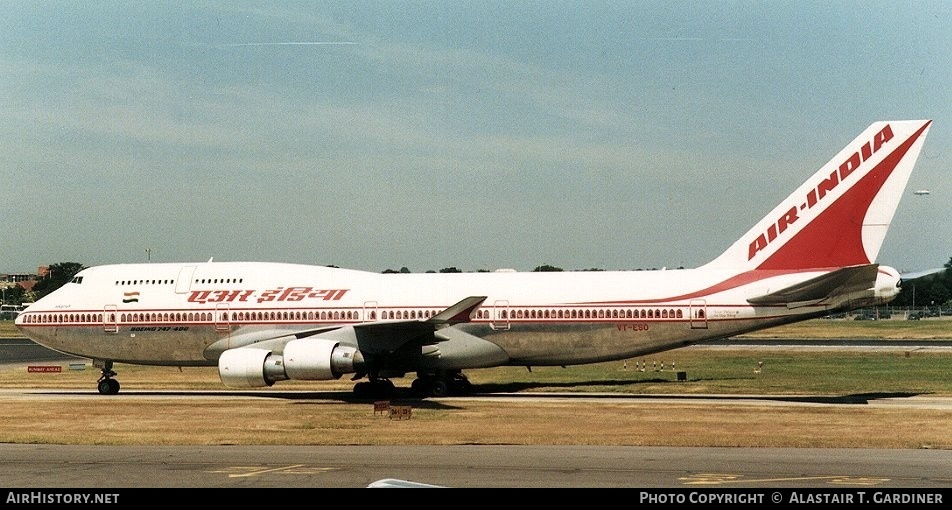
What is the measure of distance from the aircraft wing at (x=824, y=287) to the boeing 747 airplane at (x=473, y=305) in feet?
0.16

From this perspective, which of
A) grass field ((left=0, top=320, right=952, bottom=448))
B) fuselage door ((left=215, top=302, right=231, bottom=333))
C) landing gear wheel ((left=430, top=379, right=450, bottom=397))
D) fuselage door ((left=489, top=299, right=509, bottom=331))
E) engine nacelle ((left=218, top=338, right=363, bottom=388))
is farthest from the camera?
fuselage door ((left=215, top=302, right=231, bottom=333))

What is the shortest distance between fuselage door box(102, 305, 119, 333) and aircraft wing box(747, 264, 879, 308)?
859 inches

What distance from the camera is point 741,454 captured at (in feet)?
68.7

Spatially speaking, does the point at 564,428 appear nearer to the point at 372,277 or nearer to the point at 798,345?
the point at 372,277

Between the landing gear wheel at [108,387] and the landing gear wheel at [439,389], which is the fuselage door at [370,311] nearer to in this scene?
the landing gear wheel at [439,389]

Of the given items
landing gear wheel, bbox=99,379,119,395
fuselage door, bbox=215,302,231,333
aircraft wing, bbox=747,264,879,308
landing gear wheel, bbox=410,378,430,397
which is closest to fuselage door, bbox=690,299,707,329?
aircraft wing, bbox=747,264,879,308

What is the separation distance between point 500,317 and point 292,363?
6.99m

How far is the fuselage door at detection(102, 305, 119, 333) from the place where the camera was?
121 ft

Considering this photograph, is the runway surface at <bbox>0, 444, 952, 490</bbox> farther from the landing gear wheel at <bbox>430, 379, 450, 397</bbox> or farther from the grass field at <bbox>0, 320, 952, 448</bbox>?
the landing gear wheel at <bbox>430, 379, 450, 397</bbox>

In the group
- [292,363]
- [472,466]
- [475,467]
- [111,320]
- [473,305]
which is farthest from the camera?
[111,320]

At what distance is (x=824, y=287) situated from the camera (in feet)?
101

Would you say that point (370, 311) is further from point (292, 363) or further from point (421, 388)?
point (292, 363)

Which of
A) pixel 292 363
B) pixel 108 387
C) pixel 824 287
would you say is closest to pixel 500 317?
pixel 292 363

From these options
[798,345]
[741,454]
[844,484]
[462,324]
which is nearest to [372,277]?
[462,324]
